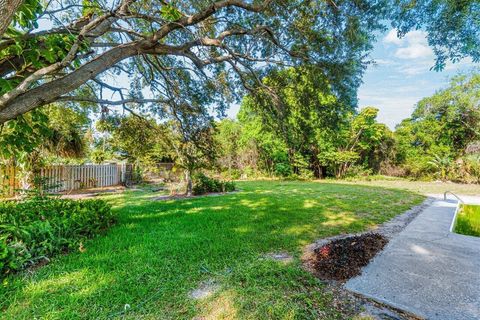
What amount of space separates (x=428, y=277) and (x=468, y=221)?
543 centimetres

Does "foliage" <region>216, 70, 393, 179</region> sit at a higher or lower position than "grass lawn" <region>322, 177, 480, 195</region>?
higher

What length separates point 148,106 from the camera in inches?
242

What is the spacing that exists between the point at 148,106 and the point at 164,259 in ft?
14.3

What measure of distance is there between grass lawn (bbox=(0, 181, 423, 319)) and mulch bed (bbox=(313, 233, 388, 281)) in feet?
0.92

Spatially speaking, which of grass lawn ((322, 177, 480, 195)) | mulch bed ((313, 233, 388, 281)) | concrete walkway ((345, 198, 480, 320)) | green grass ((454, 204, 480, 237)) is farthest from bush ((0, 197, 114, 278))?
grass lawn ((322, 177, 480, 195))

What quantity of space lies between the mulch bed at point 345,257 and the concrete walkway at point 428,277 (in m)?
0.10

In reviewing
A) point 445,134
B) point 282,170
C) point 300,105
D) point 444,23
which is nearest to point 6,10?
point 444,23

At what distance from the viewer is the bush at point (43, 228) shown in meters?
2.86

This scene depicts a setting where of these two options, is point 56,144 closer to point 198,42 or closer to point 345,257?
point 198,42

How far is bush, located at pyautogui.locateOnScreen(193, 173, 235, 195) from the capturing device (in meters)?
9.89

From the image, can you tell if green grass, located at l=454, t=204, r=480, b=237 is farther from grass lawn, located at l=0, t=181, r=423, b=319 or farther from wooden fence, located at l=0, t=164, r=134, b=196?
wooden fence, located at l=0, t=164, r=134, b=196

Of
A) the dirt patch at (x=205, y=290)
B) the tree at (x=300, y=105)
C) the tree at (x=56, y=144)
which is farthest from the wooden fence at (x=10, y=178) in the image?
the dirt patch at (x=205, y=290)

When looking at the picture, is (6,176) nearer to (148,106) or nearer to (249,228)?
(148,106)

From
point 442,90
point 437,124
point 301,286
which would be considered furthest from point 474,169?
point 301,286
